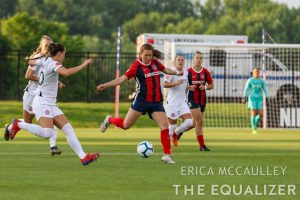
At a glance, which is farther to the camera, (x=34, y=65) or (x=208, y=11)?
(x=208, y=11)

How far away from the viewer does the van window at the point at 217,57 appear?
41250 millimetres

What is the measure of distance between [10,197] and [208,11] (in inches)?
5577

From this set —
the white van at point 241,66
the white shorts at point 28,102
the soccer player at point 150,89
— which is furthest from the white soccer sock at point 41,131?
the white van at point 241,66

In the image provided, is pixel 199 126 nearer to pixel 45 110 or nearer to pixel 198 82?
pixel 198 82

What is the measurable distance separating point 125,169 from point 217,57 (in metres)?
26.3

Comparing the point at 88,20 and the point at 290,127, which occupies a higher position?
the point at 88,20

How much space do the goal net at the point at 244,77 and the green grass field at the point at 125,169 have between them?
954cm

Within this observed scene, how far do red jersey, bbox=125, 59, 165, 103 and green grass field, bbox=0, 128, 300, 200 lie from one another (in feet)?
3.42

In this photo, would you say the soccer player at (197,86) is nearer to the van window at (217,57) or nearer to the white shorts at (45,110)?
the white shorts at (45,110)

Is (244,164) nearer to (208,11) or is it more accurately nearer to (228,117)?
(228,117)

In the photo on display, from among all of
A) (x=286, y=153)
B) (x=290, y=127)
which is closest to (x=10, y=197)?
(x=286, y=153)

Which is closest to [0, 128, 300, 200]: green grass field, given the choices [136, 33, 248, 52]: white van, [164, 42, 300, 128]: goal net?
[164, 42, 300, 128]: goal net

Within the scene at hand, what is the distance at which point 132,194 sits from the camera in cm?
1258

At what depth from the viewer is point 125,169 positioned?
16.1 metres
